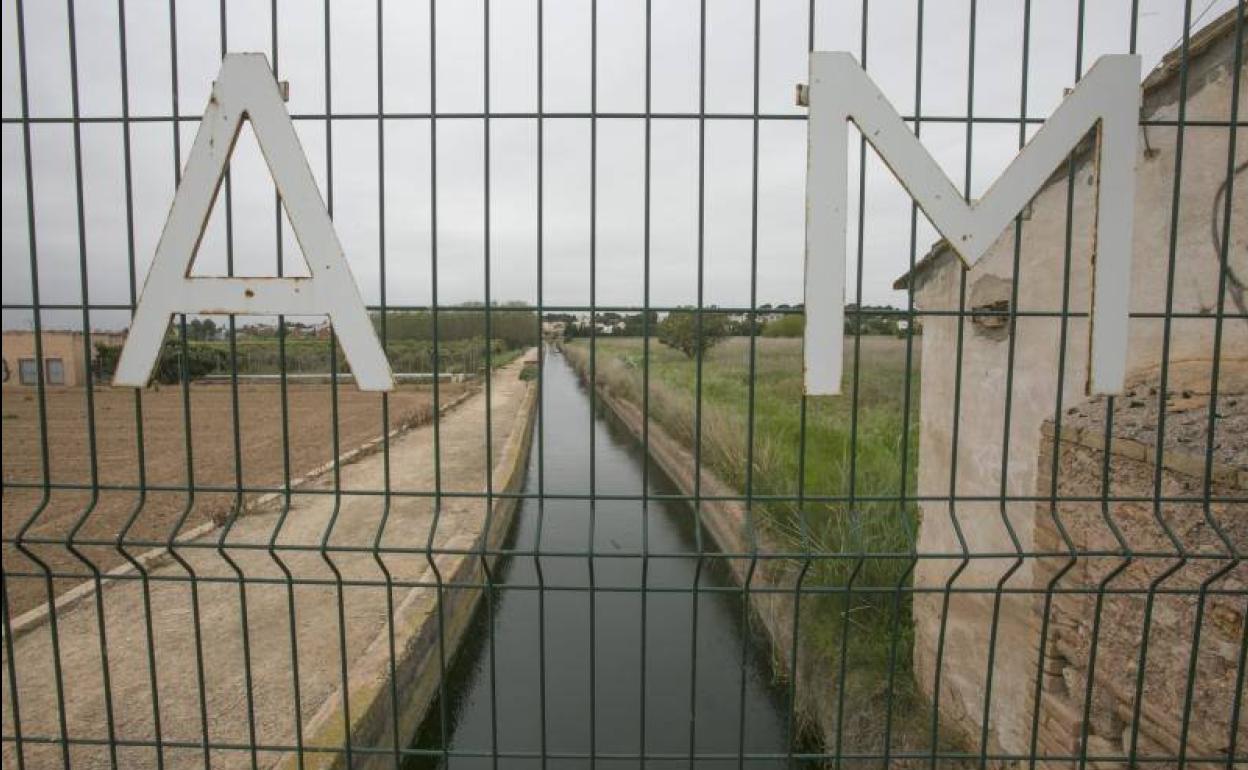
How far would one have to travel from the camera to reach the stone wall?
2754 mm

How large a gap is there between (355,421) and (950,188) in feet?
86.5

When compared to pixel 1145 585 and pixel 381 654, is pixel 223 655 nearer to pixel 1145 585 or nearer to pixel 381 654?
pixel 381 654

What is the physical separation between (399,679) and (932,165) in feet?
17.4

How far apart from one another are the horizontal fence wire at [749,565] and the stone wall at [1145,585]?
0.02 metres

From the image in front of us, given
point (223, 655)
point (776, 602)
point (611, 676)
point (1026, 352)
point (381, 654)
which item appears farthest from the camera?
point (611, 676)

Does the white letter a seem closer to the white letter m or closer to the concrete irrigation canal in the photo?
the concrete irrigation canal

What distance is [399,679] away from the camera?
5594mm

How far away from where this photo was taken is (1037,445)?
Result: 15.6 ft

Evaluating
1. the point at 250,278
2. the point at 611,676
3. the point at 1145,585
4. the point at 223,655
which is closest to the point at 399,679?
the point at 223,655

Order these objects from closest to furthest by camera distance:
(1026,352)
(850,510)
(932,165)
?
(932,165), (850,510), (1026,352)

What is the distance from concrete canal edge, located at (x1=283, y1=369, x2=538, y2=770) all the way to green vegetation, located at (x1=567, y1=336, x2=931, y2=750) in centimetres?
135

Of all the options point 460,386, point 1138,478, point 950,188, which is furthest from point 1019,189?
point 460,386

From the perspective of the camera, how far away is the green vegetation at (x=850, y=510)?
8.35ft

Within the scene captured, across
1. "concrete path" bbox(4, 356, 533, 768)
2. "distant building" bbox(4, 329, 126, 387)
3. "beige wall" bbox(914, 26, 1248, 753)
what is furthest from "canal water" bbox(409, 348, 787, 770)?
"distant building" bbox(4, 329, 126, 387)
